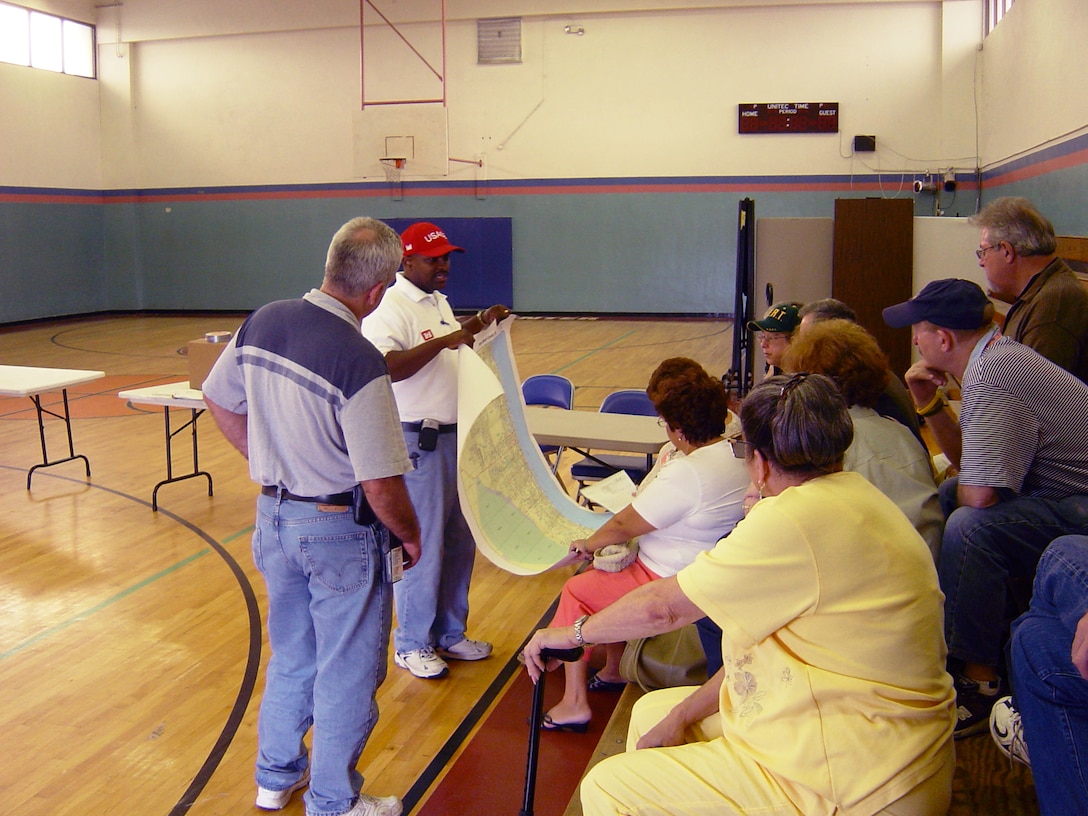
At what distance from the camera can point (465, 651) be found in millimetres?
3562

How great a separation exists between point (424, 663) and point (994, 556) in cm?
193

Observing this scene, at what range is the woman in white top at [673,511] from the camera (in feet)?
8.82

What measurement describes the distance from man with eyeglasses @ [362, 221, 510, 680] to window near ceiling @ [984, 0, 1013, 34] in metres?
11.1

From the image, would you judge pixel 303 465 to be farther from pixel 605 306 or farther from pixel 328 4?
pixel 328 4

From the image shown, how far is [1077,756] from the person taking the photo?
1.57 meters

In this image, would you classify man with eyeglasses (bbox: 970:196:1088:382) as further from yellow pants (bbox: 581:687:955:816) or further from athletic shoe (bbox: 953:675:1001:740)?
yellow pants (bbox: 581:687:955:816)

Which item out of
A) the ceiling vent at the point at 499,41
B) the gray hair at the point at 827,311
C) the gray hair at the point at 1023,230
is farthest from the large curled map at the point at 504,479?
the ceiling vent at the point at 499,41

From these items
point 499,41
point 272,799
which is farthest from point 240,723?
point 499,41

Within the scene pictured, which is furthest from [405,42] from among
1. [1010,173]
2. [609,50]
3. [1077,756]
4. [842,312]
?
[1077,756]

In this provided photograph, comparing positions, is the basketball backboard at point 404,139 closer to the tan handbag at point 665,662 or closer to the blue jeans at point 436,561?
the blue jeans at point 436,561

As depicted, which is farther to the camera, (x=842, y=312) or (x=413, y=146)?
(x=413, y=146)

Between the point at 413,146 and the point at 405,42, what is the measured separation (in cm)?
155

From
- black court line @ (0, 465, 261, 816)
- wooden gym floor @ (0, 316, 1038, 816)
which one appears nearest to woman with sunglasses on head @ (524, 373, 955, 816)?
wooden gym floor @ (0, 316, 1038, 816)

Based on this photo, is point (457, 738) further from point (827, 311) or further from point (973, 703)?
point (827, 311)
